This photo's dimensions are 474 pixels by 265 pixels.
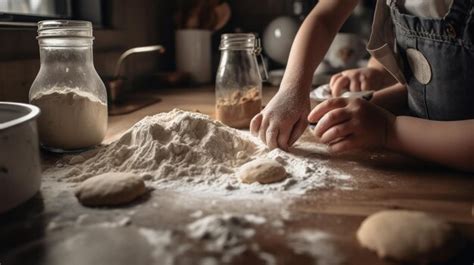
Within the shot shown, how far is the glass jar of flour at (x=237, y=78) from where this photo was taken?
37.5 inches

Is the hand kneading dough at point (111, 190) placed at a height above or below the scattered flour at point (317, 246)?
above

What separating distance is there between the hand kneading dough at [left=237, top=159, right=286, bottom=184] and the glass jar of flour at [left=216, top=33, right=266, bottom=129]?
34cm

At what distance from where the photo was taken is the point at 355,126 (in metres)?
0.68

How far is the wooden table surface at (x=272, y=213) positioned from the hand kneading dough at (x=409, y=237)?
1 centimetres

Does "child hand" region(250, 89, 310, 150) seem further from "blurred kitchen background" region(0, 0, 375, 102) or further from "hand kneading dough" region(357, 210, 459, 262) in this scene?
"blurred kitchen background" region(0, 0, 375, 102)

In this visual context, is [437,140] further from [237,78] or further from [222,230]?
[237,78]

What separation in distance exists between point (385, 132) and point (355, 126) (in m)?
0.05

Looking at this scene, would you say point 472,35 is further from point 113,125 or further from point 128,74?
point 128,74

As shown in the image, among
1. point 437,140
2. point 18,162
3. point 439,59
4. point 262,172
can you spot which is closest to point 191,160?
point 262,172

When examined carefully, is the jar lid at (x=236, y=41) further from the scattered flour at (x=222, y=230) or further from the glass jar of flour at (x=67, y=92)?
the scattered flour at (x=222, y=230)

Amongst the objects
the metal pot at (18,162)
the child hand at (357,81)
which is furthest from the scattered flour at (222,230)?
the child hand at (357,81)

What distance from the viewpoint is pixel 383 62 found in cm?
94

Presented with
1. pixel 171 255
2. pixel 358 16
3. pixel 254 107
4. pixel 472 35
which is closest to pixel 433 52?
pixel 472 35

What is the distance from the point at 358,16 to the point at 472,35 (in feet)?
4.74
